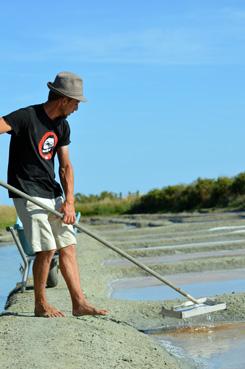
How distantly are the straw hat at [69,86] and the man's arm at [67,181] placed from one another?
1.43ft

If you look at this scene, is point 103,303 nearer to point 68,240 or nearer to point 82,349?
point 68,240

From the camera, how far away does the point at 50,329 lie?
20.7ft

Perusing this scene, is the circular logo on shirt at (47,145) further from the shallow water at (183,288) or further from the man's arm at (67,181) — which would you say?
the shallow water at (183,288)

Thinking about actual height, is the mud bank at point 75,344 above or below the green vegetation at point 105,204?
below

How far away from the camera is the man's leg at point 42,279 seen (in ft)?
22.6

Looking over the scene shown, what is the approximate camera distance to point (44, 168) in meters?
6.84

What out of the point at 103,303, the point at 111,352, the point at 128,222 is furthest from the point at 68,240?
the point at 128,222

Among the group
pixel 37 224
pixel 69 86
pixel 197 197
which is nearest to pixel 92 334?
pixel 37 224

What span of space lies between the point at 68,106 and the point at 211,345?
2.01 meters

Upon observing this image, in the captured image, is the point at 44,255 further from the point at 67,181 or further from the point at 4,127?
the point at 4,127

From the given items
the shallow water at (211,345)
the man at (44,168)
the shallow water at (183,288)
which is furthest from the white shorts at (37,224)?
the shallow water at (183,288)

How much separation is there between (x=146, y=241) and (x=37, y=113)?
12.6 meters

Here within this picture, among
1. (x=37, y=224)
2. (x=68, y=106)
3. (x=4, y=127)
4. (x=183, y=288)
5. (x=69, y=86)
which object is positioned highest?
(x=69, y=86)

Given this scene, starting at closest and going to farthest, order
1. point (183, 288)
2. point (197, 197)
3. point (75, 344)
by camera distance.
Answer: point (75, 344)
point (183, 288)
point (197, 197)
